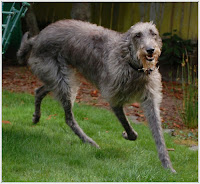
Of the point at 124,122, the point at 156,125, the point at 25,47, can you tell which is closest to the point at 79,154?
the point at 124,122

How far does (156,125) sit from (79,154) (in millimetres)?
999

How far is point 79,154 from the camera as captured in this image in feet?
15.6

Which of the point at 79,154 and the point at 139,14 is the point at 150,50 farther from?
the point at 139,14

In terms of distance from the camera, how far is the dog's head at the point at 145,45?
4.24m

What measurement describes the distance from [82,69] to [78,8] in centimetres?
449

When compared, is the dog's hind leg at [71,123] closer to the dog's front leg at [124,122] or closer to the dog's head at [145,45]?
the dog's front leg at [124,122]

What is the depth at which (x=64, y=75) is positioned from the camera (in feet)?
18.1

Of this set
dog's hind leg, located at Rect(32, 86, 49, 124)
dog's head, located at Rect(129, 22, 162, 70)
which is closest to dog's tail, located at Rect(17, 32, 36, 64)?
dog's hind leg, located at Rect(32, 86, 49, 124)

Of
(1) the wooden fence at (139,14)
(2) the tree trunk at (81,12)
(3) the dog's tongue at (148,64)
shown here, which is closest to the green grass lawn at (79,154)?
(3) the dog's tongue at (148,64)

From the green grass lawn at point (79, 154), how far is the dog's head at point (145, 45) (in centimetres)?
117

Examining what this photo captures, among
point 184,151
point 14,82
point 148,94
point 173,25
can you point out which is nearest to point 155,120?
point 148,94

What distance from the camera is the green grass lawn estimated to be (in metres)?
4.06

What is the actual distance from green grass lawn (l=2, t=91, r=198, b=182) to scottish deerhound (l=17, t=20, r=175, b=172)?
24 cm

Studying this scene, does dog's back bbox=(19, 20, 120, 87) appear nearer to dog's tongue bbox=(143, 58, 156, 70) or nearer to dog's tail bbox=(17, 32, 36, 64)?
dog's tail bbox=(17, 32, 36, 64)
